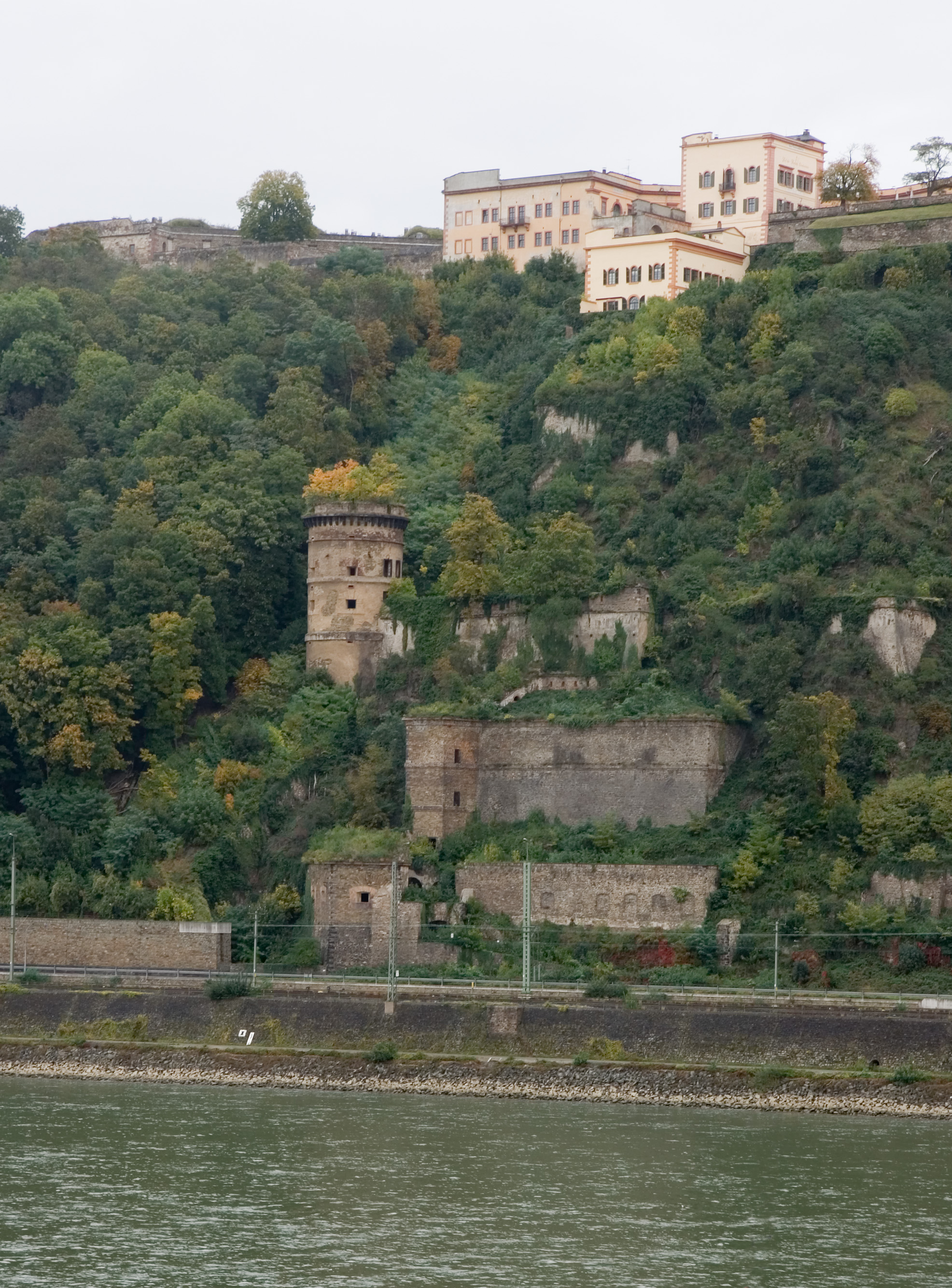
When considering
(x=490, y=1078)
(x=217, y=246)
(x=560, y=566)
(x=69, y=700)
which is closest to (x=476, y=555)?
(x=560, y=566)

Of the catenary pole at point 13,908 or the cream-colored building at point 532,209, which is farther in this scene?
the cream-colored building at point 532,209

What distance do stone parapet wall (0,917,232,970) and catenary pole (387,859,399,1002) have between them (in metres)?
4.89

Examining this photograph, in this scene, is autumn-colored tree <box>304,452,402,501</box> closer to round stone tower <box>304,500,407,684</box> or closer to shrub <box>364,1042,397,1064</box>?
round stone tower <box>304,500,407,684</box>

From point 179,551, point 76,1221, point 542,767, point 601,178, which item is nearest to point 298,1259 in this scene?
point 76,1221

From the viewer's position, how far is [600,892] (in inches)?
2830

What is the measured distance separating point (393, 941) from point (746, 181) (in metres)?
35.1

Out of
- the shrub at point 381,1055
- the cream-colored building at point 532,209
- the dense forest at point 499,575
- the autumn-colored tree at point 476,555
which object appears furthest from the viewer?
the cream-colored building at point 532,209

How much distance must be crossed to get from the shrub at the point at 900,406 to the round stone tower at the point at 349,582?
50.6 ft

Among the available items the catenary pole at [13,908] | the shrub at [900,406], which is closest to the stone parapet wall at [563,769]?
the catenary pole at [13,908]

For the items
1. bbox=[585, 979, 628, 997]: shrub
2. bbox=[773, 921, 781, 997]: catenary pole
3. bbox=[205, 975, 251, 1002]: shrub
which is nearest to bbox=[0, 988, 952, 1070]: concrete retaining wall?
bbox=[205, 975, 251, 1002]: shrub

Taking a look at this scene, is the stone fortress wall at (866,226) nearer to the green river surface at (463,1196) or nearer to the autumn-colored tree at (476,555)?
the autumn-colored tree at (476,555)

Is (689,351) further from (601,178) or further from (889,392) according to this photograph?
(601,178)

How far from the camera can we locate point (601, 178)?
97.7 metres

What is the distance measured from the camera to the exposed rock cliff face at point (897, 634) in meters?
73.9
